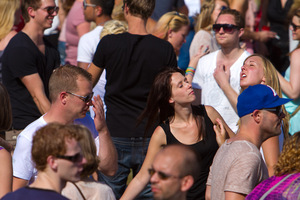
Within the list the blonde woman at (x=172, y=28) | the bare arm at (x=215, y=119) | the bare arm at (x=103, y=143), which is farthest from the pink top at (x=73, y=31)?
the bare arm at (x=103, y=143)

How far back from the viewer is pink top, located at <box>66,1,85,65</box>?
27.7ft

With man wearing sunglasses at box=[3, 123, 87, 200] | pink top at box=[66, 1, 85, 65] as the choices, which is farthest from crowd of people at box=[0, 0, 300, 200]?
pink top at box=[66, 1, 85, 65]

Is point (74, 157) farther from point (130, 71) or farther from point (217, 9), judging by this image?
point (217, 9)

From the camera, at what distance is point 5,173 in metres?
3.70

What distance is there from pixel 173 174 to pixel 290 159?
821 mm

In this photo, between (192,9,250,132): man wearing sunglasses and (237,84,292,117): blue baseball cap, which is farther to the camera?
(192,9,250,132): man wearing sunglasses

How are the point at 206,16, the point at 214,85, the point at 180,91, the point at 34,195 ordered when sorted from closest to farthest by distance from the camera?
the point at 34,195 → the point at 180,91 → the point at 214,85 → the point at 206,16

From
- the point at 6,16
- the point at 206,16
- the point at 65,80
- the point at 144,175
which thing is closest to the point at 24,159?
the point at 65,80

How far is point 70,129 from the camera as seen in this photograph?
3137 mm

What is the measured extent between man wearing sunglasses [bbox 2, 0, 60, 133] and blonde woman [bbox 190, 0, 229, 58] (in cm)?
227

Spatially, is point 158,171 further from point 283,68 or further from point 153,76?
point 283,68

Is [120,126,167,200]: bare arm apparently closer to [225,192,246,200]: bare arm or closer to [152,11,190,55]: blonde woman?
[225,192,246,200]: bare arm

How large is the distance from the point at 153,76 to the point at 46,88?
1054 millimetres

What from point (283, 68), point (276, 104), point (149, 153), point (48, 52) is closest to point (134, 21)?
point (48, 52)
